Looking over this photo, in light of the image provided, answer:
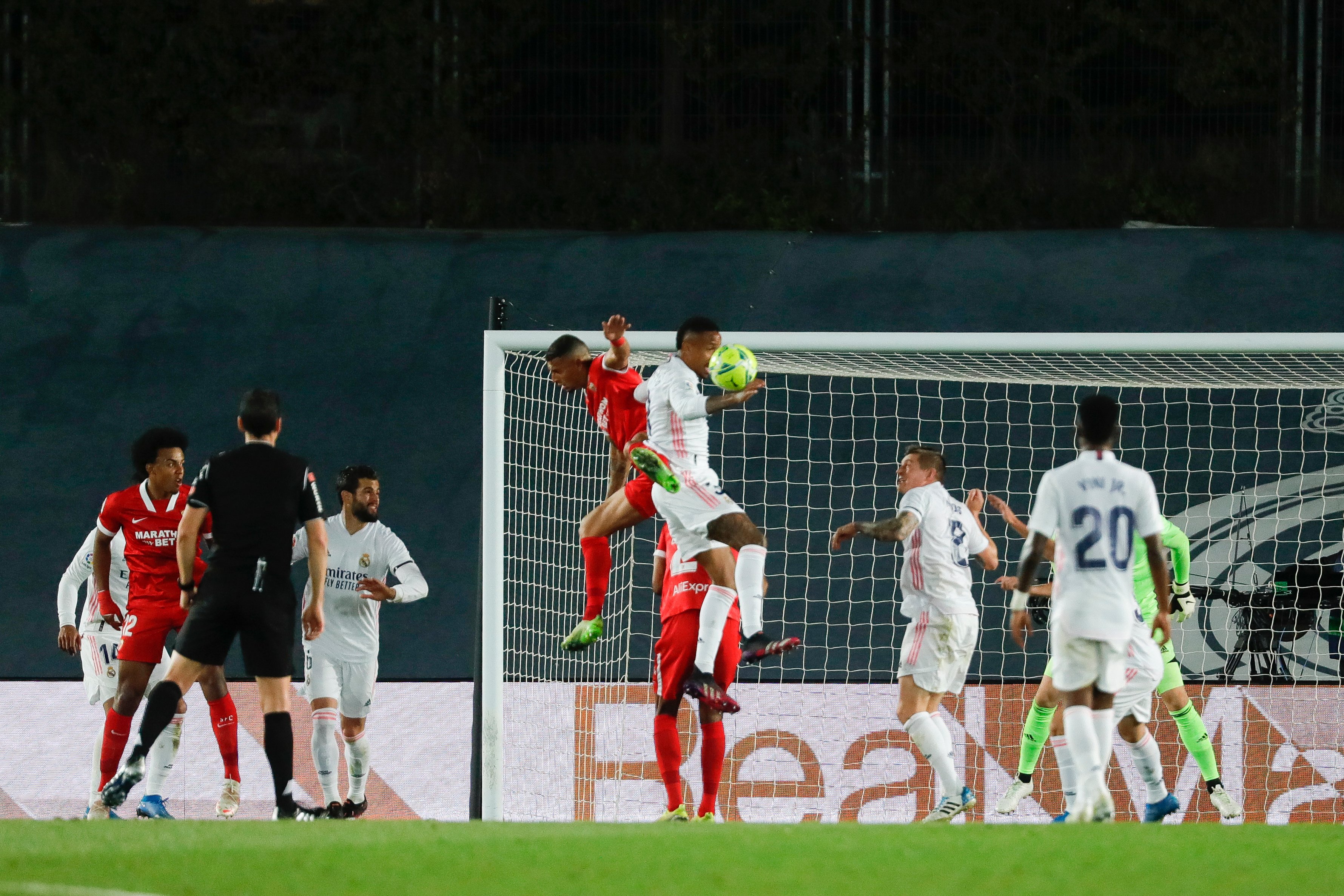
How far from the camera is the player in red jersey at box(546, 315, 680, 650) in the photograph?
22.8ft

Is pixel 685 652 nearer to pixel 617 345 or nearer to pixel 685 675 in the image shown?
pixel 685 675

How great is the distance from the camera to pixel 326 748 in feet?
27.7

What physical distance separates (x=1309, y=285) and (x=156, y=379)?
8.75 meters

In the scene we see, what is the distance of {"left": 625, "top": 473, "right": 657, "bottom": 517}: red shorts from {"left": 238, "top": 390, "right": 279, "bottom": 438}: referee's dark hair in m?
1.58

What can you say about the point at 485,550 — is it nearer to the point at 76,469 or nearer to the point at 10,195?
the point at 76,469

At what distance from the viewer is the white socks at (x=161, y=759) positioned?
758 centimetres

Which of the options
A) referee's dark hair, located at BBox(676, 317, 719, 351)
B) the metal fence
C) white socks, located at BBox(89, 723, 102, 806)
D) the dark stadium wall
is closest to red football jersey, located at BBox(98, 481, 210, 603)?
white socks, located at BBox(89, 723, 102, 806)

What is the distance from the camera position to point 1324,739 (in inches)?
360

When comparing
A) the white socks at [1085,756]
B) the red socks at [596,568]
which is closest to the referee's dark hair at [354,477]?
the red socks at [596,568]

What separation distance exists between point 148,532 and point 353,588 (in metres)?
1.18

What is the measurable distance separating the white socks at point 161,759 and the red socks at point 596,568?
79.4 inches

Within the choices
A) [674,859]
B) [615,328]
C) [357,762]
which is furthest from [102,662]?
[674,859]

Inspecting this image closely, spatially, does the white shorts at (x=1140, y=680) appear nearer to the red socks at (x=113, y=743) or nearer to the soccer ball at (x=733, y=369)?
the soccer ball at (x=733, y=369)

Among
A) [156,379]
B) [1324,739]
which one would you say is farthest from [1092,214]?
[156,379]
